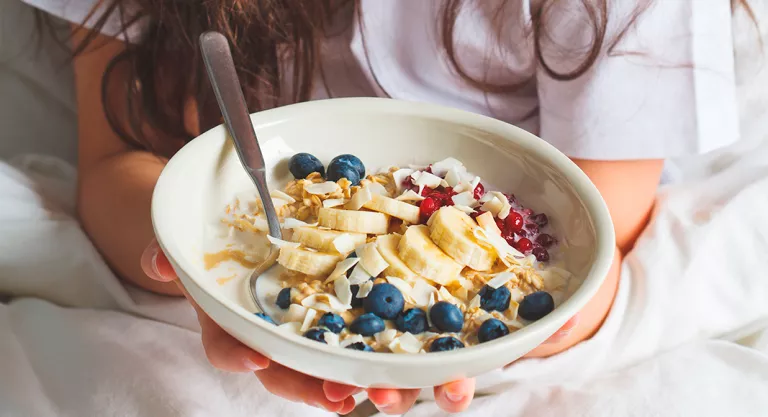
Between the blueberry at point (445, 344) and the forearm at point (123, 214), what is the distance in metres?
0.55

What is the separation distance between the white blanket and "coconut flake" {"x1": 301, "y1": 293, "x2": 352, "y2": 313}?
0.29 metres

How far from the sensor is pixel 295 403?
0.79 metres

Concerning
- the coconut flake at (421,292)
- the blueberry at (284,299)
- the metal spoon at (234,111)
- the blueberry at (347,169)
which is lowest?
the blueberry at (284,299)

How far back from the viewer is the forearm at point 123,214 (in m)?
0.97

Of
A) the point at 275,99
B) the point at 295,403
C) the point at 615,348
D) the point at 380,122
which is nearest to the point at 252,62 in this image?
the point at 275,99

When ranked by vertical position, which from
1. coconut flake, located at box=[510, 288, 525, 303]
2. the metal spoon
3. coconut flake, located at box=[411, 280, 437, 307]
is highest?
the metal spoon

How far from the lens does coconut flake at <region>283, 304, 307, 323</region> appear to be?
0.54 metres

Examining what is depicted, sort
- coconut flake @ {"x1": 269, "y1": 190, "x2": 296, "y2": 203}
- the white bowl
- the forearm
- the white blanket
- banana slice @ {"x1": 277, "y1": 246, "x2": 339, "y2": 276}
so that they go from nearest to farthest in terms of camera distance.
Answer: the white bowl < banana slice @ {"x1": 277, "y1": 246, "x2": 339, "y2": 276} < coconut flake @ {"x1": 269, "y1": 190, "x2": 296, "y2": 203} < the white blanket < the forearm

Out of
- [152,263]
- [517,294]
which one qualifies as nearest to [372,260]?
[517,294]

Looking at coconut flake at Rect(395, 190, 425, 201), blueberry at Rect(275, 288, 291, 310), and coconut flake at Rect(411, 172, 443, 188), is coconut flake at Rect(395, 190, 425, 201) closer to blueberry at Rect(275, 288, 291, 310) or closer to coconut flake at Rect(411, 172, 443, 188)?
coconut flake at Rect(411, 172, 443, 188)

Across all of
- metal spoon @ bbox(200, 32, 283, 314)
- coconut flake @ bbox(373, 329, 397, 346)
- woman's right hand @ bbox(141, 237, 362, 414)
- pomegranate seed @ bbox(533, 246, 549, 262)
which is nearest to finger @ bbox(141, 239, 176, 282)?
woman's right hand @ bbox(141, 237, 362, 414)

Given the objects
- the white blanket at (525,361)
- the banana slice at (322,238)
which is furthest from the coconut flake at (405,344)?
the white blanket at (525,361)

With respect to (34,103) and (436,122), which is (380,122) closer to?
(436,122)

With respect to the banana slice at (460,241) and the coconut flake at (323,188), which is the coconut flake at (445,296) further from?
the coconut flake at (323,188)
